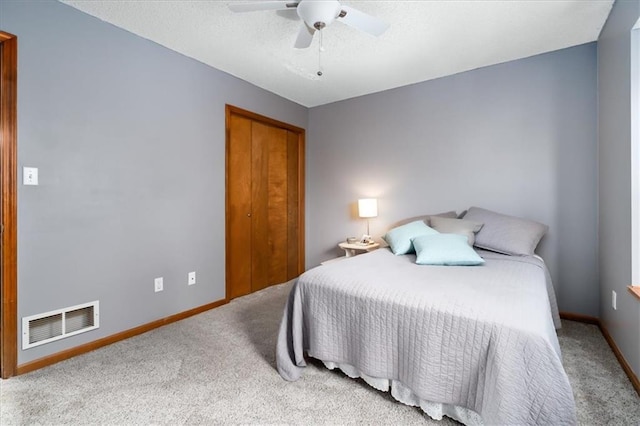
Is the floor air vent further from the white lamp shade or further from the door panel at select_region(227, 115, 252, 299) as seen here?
the white lamp shade

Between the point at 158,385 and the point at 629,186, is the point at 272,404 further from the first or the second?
the point at 629,186

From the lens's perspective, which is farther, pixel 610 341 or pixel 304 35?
pixel 610 341

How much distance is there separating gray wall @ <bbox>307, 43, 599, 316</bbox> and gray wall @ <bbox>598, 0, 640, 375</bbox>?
16cm

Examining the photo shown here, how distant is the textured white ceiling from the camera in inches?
81.9

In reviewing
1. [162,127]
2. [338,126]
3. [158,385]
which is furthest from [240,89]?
[158,385]

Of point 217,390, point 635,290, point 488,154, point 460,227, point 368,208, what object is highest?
point 488,154

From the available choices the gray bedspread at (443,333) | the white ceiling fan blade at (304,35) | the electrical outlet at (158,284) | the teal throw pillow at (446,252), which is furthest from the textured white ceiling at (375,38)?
the electrical outlet at (158,284)

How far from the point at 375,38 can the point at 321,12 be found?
0.88m

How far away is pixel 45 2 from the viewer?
6.44 ft

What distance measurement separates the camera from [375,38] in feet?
8.06

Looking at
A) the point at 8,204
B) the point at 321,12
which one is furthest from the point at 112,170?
the point at 321,12

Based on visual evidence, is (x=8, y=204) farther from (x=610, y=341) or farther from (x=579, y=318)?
(x=579, y=318)

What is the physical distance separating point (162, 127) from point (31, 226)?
1.16m

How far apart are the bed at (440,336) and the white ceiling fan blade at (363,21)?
149 cm
